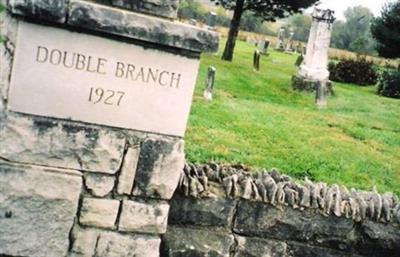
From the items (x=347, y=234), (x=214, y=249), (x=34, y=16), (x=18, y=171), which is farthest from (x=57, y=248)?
(x=347, y=234)

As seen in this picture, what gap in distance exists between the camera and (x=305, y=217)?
4.10m

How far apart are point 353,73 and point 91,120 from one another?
78.5 feet

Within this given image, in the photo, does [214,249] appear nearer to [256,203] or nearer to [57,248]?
[256,203]

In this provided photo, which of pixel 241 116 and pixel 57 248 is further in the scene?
pixel 241 116

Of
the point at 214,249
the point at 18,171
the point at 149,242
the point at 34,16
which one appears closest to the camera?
the point at 34,16

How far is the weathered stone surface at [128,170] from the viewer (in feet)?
11.0

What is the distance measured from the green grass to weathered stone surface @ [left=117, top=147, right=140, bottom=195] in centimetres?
359

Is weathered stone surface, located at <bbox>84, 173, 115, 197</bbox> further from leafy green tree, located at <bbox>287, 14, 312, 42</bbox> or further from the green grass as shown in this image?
leafy green tree, located at <bbox>287, 14, 312, 42</bbox>

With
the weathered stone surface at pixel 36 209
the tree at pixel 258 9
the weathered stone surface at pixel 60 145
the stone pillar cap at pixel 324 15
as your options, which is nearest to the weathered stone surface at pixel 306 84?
the stone pillar cap at pixel 324 15

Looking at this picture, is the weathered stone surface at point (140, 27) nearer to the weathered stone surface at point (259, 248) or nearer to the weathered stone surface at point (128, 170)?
the weathered stone surface at point (128, 170)

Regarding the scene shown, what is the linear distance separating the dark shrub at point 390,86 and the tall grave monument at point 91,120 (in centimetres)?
2076

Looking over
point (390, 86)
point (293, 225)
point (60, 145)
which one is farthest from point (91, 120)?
point (390, 86)

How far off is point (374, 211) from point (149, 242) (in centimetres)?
181

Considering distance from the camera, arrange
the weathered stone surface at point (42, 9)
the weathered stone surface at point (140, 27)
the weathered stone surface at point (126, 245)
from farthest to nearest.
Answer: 1. the weathered stone surface at point (126, 245)
2. the weathered stone surface at point (140, 27)
3. the weathered stone surface at point (42, 9)
